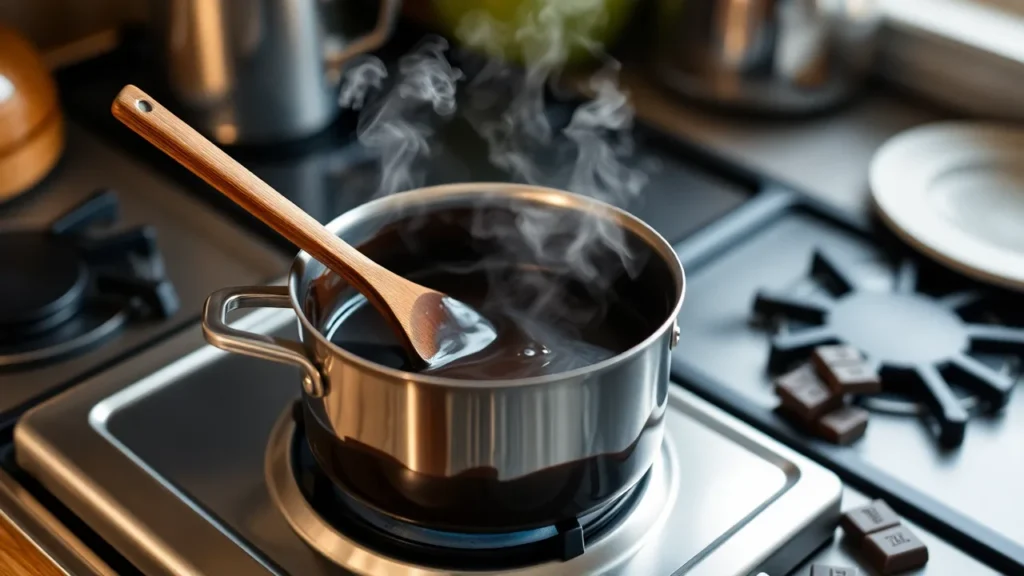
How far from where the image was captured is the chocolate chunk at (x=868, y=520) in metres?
0.74

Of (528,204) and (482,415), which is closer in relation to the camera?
(482,415)

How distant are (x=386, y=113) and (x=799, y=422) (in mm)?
508

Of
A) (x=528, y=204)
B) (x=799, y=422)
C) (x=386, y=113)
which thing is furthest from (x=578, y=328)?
(x=386, y=113)

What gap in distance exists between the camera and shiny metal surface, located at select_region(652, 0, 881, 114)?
1120 millimetres

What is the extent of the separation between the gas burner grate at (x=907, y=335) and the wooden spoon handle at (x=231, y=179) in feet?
1.21

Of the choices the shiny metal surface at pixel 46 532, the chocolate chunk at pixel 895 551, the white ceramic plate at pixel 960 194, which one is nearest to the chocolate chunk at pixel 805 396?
the chocolate chunk at pixel 895 551

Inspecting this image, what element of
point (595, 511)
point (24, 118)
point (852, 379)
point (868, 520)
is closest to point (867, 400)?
point (852, 379)

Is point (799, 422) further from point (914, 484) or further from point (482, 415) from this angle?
point (482, 415)

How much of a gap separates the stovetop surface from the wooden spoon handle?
31cm

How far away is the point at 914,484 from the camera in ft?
2.61

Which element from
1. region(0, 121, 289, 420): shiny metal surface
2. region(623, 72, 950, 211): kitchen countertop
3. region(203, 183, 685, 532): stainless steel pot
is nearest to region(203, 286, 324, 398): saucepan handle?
region(203, 183, 685, 532): stainless steel pot

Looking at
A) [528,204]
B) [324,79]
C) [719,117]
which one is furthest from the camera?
[719,117]

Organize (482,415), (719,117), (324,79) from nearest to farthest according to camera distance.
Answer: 1. (482,415)
2. (324,79)
3. (719,117)

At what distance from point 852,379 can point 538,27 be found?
54 centimetres
